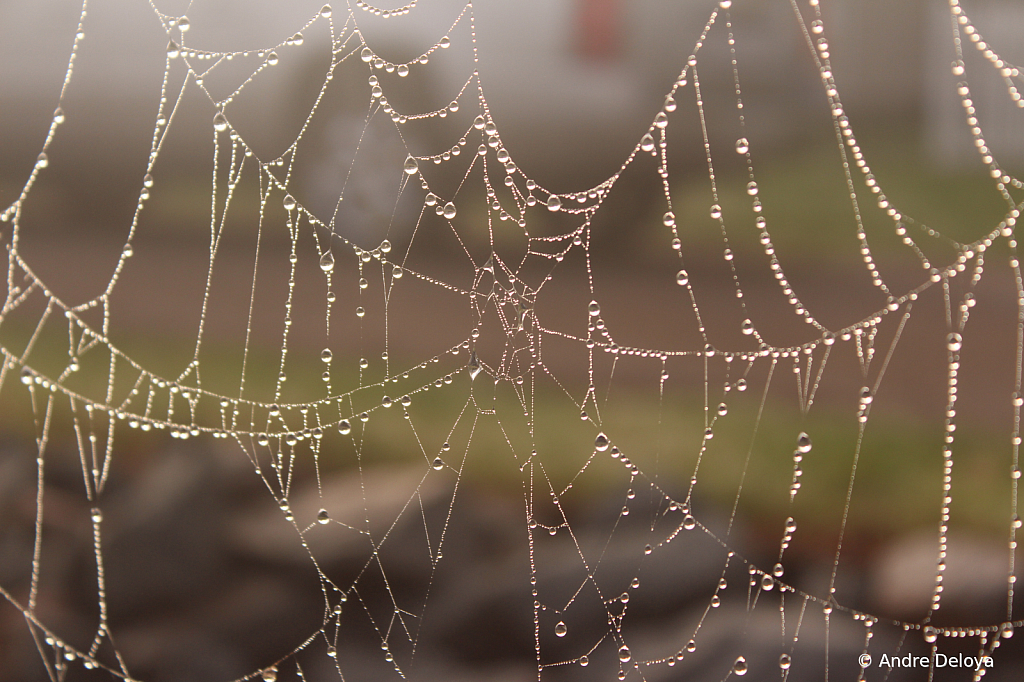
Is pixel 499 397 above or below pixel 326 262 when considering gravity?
below

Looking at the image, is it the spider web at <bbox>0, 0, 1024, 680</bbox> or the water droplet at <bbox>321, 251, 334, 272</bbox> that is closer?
the water droplet at <bbox>321, 251, 334, 272</bbox>

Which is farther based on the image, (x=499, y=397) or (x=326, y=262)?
(x=499, y=397)

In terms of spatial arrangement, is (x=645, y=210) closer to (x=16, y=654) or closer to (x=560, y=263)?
(x=560, y=263)

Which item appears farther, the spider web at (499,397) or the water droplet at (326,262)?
the spider web at (499,397)

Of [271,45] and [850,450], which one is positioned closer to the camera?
[271,45]

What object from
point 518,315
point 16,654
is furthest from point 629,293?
point 16,654

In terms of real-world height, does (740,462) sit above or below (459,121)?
below

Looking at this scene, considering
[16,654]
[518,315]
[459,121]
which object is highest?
[459,121]
